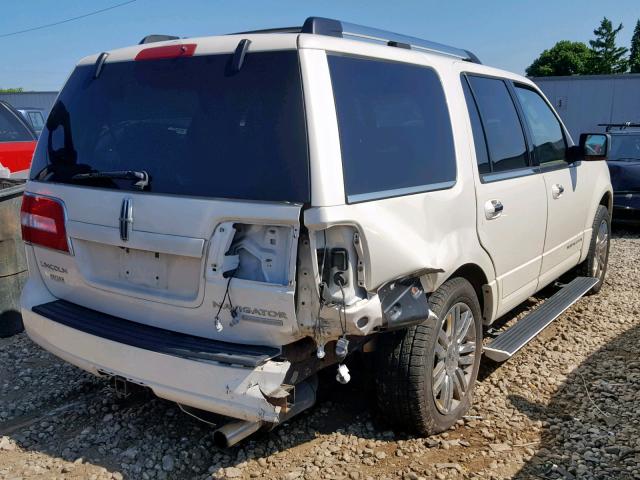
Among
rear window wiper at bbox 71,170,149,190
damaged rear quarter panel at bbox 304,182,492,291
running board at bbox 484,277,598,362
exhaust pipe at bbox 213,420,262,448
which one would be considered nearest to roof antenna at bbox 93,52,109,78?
rear window wiper at bbox 71,170,149,190

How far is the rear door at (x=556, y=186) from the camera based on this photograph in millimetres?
4523

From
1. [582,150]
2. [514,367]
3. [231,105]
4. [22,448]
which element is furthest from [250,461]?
[582,150]

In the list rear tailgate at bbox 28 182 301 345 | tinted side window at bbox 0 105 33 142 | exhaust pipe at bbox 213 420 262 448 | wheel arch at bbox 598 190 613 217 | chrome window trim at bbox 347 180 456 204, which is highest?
tinted side window at bbox 0 105 33 142

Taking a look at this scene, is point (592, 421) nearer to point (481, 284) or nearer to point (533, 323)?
point (533, 323)

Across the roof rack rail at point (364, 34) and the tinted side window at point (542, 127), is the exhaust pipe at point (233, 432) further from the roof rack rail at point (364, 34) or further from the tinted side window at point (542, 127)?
the tinted side window at point (542, 127)

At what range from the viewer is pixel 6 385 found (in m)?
4.06

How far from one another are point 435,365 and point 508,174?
4.55 feet

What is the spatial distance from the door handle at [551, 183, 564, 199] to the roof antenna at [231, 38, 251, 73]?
9.14 feet

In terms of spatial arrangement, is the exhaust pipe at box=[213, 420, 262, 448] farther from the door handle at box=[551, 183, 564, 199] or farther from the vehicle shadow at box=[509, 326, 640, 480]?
the door handle at box=[551, 183, 564, 199]

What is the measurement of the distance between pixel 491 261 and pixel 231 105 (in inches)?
73.5

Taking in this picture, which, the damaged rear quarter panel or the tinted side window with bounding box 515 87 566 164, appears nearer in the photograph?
the damaged rear quarter panel

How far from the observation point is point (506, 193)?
150 inches

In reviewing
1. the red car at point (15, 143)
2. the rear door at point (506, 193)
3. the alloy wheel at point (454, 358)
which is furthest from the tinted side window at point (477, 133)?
the red car at point (15, 143)

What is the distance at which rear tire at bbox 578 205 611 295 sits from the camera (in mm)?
5734
